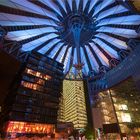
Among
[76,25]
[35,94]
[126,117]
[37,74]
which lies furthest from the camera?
[37,74]

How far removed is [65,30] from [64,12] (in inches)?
203

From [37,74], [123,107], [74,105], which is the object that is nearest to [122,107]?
[123,107]

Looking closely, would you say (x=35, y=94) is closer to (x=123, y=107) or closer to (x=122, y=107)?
(x=122, y=107)

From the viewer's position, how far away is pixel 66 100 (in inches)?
5290

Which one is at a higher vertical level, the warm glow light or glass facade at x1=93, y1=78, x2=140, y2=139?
glass facade at x1=93, y1=78, x2=140, y2=139

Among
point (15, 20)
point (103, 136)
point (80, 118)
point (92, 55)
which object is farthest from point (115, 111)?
point (80, 118)

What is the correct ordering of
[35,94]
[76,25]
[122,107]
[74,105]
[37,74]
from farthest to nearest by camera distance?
[74,105]
[122,107]
[37,74]
[35,94]
[76,25]

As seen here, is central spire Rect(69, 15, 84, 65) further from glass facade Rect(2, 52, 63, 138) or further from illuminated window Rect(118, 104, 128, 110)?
illuminated window Rect(118, 104, 128, 110)

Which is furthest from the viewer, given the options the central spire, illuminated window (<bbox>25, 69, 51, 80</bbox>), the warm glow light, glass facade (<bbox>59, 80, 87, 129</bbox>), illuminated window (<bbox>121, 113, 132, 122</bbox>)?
glass facade (<bbox>59, 80, 87, 129</bbox>)

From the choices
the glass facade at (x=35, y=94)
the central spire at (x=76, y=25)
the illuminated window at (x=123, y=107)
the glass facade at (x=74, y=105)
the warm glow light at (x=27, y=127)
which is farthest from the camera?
the glass facade at (x=74, y=105)

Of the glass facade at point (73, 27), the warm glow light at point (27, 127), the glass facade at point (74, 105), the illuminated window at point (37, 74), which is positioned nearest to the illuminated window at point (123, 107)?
the glass facade at point (73, 27)

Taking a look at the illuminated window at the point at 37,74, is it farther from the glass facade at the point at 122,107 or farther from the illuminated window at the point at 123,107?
the illuminated window at the point at 123,107

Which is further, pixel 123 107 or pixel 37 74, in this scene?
pixel 123 107

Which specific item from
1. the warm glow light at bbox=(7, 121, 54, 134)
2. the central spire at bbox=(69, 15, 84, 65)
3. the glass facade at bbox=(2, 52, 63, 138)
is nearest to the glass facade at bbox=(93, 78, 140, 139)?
the glass facade at bbox=(2, 52, 63, 138)
